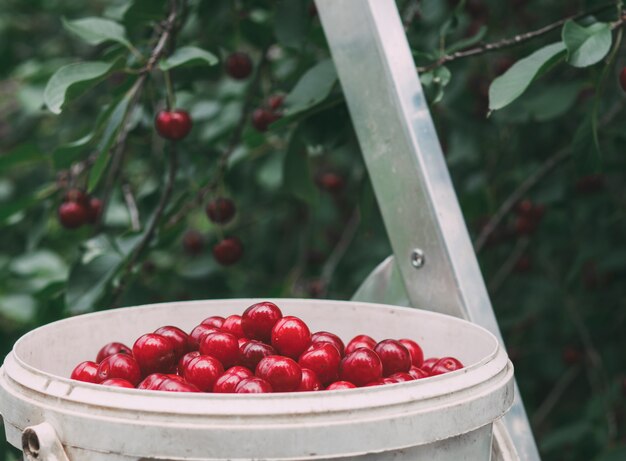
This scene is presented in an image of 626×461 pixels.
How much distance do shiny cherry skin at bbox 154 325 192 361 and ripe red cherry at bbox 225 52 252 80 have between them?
3.13ft

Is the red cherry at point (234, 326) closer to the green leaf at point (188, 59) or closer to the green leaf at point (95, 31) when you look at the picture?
the green leaf at point (188, 59)

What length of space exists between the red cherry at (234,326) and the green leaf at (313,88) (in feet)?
1.44

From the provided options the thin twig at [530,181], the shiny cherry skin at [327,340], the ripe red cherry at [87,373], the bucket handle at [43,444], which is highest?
the bucket handle at [43,444]

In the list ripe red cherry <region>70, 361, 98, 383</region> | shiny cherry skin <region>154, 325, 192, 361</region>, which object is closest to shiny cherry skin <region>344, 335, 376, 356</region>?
shiny cherry skin <region>154, 325, 192, 361</region>

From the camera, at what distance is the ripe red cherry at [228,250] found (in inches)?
79.9

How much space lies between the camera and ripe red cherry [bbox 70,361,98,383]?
1080 millimetres

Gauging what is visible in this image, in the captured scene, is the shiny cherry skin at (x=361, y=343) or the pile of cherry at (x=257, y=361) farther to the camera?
the shiny cherry skin at (x=361, y=343)

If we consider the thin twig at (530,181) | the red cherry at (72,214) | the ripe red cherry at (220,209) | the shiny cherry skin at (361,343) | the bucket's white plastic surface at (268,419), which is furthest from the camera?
the thin twig at (530,181)

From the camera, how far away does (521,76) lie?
1.28m

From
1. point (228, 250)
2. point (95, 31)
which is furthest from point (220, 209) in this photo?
point (95, 31)

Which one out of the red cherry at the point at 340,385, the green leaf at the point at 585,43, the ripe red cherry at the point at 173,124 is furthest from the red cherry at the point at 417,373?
the ripe red cherry at the point at 173,124

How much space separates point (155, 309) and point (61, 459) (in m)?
0.46

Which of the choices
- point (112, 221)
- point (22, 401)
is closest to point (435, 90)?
point (22, 401)

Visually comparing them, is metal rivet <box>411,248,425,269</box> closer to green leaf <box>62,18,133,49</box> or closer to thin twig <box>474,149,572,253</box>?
green leaf <box>62,18,133,49</box>
